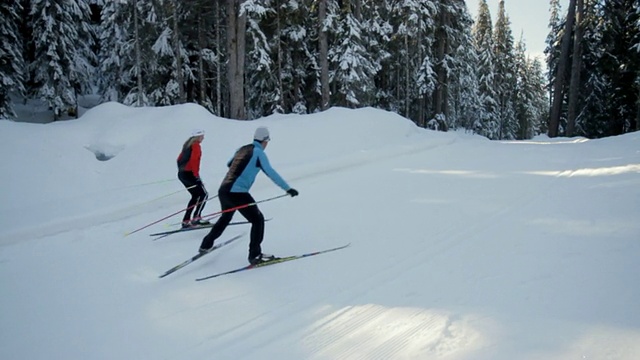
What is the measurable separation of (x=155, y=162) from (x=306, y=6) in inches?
493

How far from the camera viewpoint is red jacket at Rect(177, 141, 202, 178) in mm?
7578

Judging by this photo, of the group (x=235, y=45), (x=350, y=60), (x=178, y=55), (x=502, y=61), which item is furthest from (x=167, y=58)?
(x=502, y=61)

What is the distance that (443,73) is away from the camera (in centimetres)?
2948

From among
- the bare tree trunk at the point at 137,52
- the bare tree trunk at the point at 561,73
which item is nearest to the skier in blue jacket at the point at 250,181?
the bare tree trunk at the point at 137,52

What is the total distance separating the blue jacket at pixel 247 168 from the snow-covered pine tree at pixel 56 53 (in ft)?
68.5

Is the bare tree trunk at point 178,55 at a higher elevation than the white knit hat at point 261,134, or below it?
higher

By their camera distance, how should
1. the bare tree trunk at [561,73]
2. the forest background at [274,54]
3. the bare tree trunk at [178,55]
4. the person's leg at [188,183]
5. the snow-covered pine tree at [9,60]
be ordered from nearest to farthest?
the person's leg at [188,183] < the snow-covered pine tree at [9,60] < the forest background at [274,54] < the bare tree trunk at [178,55] < the bare tree trunk at [561,73]

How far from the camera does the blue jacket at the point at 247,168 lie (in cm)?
558

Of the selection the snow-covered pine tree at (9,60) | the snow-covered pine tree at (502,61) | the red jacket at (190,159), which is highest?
the snow-covered pine tree at (502,61)

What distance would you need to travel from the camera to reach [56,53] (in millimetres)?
21219

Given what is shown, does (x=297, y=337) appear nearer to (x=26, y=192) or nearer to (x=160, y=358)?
(x=160, y=358)

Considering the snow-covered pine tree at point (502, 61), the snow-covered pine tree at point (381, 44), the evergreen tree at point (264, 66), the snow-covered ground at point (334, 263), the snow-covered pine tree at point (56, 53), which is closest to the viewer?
the snow-covered ground at point (334, 263)

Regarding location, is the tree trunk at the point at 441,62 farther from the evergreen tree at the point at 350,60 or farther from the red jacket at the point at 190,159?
the red jacket at the point at 190,159

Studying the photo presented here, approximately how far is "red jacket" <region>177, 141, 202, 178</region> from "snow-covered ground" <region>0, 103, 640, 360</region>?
126cm
